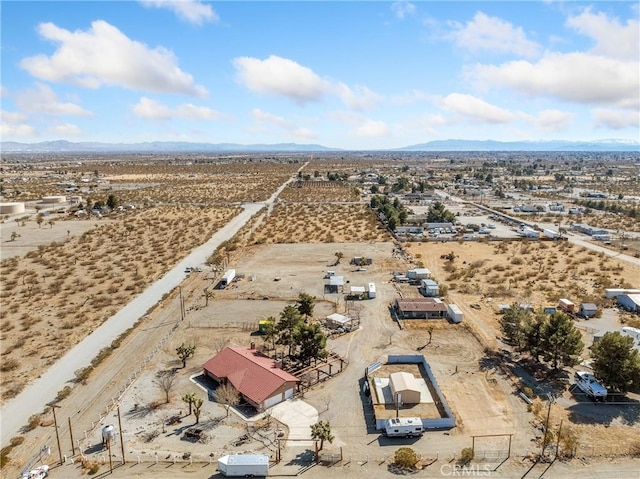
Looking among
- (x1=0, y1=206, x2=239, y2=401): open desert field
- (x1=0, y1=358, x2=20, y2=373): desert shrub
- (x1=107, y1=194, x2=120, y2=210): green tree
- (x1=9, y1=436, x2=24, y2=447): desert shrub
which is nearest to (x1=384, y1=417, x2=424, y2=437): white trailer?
(x1=9, y1=436, x2=24, y2=447): desert shrub

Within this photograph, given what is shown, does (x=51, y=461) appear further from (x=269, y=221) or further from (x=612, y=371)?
(x=269, y=221)

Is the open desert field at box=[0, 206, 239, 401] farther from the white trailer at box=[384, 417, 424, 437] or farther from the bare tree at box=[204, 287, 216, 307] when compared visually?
the white trailer at box=[384, 417, 424, 437]

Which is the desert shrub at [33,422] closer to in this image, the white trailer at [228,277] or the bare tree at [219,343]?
the bare tree at [219,343]

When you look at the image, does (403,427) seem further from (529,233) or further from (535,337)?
(529,233)

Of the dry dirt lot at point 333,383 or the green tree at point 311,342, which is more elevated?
the green tree at point 311,342

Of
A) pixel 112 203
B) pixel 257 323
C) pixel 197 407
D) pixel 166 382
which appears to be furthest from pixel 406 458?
pixel 112 203

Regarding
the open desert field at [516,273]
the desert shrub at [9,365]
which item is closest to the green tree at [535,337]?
the open desert field at [516,273]
